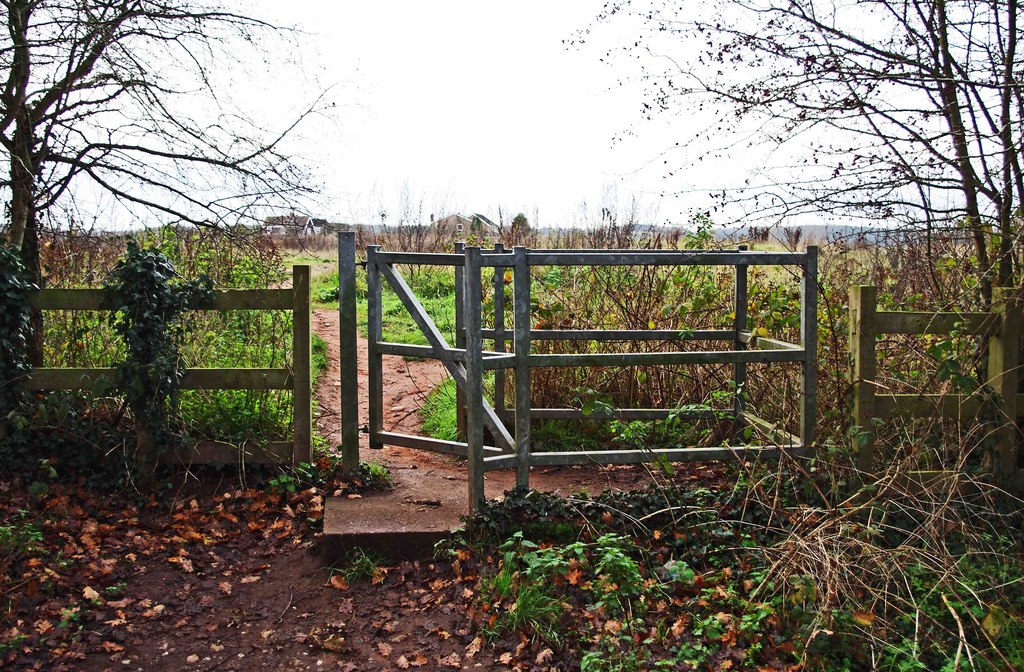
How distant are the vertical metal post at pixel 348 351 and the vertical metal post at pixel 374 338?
0.41 ft

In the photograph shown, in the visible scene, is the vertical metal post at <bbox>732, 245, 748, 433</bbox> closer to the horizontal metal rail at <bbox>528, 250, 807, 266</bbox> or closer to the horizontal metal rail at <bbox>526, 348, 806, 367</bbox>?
the horizontal metal rail at <bbox>528, 250, 807, 266</bbox>

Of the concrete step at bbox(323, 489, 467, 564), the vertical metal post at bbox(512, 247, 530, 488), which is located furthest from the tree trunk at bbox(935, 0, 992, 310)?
the concrete step at bbox(323, 489, 467, 564)

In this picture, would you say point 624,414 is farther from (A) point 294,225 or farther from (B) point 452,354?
(A) point 294,225

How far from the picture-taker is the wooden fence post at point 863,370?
6.49 metres

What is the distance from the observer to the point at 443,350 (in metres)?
6.34

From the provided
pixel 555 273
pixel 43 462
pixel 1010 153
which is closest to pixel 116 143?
pixel 43 462

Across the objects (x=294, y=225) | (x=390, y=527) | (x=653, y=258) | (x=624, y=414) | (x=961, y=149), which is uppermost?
(x=961, y=149)

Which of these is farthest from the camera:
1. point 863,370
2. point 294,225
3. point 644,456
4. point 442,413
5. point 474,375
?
point 442,413

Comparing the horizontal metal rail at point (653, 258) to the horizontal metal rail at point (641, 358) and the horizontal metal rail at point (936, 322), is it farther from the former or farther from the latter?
the horizontal metal rail at point (936, 322)

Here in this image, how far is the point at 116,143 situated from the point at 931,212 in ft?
22.0

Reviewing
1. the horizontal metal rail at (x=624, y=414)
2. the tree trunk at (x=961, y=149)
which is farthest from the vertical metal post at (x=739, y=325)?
the tree trunk at (x=961, y=149)

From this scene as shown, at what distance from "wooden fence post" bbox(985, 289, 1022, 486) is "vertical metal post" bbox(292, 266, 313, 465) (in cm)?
506

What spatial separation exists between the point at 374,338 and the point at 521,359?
53.8 inches

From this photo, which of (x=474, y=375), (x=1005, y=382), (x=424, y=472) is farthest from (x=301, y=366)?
(x=1005, y=382)
